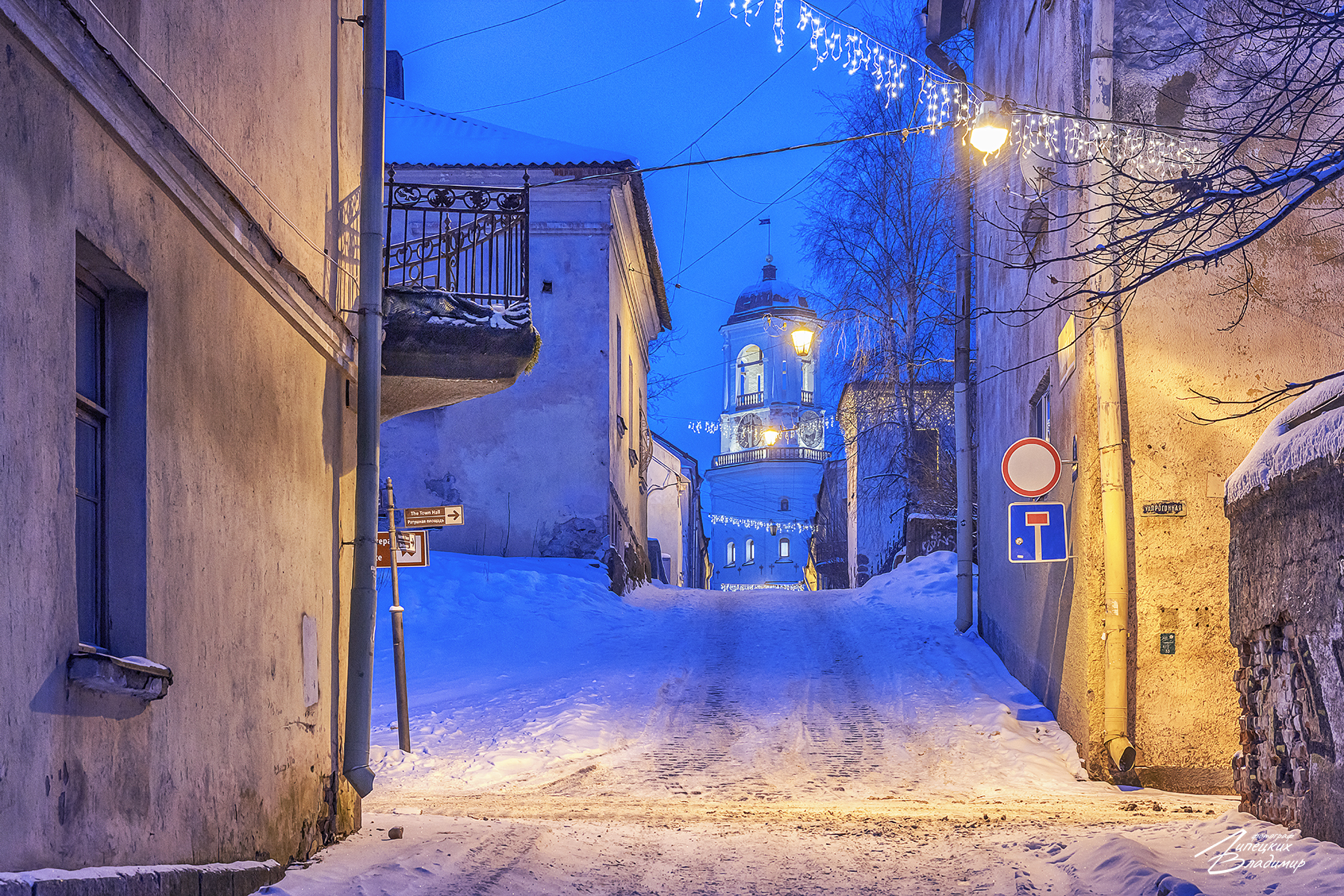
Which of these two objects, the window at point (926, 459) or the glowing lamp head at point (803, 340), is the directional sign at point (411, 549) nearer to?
the glowing lamp head at point (803, 340)

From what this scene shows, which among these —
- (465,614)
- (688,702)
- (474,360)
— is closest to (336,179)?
(474,360)

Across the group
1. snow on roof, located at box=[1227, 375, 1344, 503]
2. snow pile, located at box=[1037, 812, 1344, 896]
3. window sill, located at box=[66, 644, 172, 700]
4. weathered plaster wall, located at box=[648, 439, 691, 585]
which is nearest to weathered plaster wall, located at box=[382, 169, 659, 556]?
snow on roof, located at box=[1227, 375, 1344, 503]

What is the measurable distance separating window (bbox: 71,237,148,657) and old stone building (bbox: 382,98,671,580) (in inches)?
687

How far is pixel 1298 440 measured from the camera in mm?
6336

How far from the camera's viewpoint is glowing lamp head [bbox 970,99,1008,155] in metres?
12.1

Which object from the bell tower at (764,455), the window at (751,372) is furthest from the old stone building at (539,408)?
the window at (751,372)

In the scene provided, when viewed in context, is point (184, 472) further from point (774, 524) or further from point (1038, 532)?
point (774, 524)

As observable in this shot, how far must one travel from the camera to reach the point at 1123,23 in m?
11.1

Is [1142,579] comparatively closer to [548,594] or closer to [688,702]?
[688,702]

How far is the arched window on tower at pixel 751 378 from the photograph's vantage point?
7109cm

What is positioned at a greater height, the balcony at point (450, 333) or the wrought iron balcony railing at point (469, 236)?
the wrought iron balcony railing at point (469, 236)

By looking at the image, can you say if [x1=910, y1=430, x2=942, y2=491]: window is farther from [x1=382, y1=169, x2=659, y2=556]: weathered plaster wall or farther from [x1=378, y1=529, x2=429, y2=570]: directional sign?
[x1=378, y1=529, x2=429, y2=570]: directional sign

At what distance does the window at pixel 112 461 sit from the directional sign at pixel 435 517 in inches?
297

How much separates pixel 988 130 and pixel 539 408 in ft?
40.7
